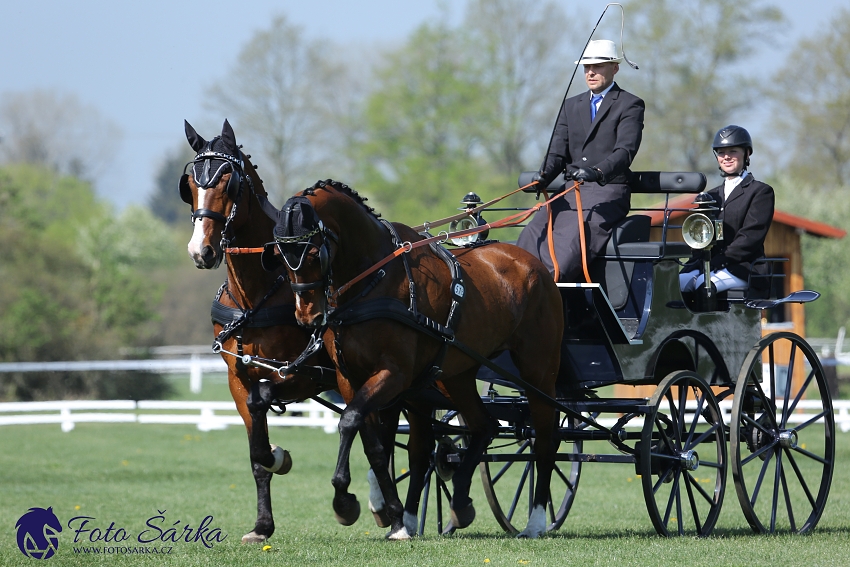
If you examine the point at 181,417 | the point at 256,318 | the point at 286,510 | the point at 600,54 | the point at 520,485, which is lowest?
the point at 181,417

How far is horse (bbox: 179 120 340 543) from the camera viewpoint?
639cm

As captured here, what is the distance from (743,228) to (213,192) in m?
3.89

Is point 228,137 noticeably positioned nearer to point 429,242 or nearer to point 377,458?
point 429,242

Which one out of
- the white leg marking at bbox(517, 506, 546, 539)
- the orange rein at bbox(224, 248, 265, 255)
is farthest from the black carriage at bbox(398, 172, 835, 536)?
the orange rein at bbox(224, 248, 265, 255)

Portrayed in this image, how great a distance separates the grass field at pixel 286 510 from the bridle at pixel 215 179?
5.99 feet

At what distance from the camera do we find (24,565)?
19.6ft

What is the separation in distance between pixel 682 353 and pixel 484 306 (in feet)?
6.40

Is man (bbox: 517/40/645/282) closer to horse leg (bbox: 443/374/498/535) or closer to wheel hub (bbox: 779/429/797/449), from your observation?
horse leg (bbox: 443/374/498/535)

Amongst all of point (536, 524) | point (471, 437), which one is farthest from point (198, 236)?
point (536, 524)

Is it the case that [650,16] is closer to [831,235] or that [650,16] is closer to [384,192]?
[384,192]

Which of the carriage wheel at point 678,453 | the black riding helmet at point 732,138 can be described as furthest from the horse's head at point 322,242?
the black riding helmet at point 732,138

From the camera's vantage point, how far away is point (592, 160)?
7.84m

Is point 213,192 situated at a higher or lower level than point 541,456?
higher

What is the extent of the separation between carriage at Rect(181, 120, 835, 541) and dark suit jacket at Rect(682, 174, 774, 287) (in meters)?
0.22
